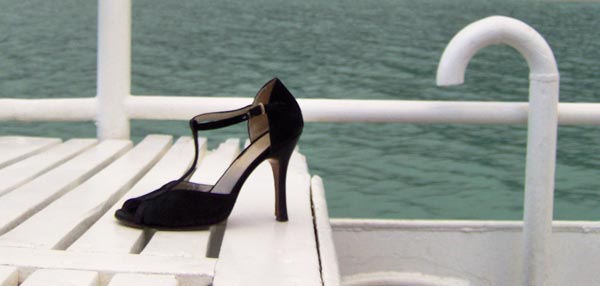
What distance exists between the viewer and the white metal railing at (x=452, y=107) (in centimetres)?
216

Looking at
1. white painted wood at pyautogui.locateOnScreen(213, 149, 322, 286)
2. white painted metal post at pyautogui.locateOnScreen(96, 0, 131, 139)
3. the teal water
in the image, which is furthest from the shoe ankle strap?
the teal water

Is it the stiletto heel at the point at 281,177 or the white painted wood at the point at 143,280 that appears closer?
the white painted wood at the point at 143,280

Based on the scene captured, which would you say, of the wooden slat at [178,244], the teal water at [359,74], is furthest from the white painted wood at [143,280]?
the teal water at [359,74]

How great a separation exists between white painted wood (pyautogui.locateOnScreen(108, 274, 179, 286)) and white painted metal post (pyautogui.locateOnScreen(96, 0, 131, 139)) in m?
1.24

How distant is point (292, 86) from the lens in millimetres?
11289

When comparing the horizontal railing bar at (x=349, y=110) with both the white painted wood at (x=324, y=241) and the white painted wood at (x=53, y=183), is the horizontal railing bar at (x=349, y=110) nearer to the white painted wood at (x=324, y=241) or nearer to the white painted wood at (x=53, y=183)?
the white painted wood at (x=53, y=183)

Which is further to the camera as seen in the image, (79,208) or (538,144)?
(538,144)

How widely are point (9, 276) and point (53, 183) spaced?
649 mm

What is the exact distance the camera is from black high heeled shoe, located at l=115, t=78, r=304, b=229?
159cm

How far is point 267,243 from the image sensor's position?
1.53m

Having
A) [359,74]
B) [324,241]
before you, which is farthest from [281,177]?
[359,74]

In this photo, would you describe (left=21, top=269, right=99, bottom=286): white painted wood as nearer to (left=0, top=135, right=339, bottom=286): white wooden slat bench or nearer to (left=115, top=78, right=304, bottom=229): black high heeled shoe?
(left=0, top=135, right=339, bottom=286): white wooden slat bench

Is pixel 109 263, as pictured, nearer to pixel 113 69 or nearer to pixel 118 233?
pixel 118 233

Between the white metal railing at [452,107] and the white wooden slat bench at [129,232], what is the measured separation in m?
0.19
